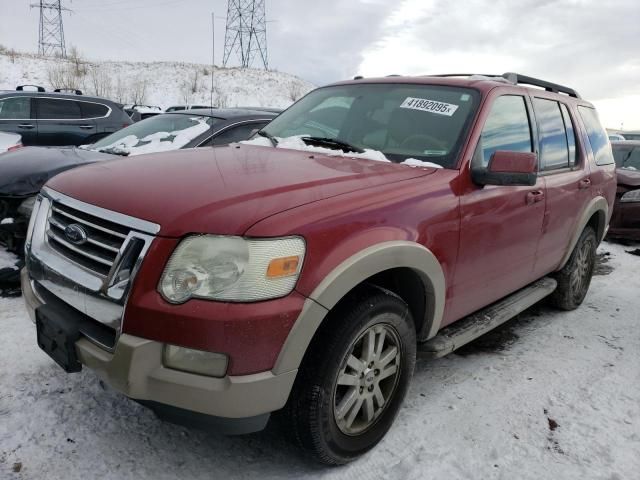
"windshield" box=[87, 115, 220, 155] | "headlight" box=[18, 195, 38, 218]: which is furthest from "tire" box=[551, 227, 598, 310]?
"headlight" box=[18, 195, 38, 218]

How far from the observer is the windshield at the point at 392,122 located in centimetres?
297

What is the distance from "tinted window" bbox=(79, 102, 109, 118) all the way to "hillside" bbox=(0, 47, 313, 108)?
32025mm

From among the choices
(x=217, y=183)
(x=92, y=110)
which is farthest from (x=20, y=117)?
(x=217, y=183)

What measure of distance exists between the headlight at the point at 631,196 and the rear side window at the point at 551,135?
4132 millimetres

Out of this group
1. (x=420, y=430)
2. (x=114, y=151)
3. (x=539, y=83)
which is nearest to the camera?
(x=420, y=430)

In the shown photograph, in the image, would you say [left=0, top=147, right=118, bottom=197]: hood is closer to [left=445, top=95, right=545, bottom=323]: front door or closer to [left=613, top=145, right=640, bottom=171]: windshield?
[left=445, top=95, right=545, bottom=323]: front door

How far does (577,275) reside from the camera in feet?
15.1

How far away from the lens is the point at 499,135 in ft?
10.5

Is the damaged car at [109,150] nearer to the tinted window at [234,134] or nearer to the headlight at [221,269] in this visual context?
the tinted window at [234,134]

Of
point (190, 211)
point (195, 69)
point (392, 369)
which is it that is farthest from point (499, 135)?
point (195, 69)

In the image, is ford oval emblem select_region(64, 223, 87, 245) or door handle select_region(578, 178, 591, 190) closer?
ford oval emblem select_region(64, 223, 87, 245)

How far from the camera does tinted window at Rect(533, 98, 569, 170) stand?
12.0ft

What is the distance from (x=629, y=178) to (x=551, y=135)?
15.2 ft

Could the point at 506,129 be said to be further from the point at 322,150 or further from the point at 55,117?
the point at 55,117
